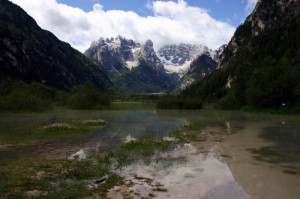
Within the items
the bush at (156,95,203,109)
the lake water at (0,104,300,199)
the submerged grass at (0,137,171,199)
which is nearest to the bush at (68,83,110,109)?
the bush at (156,95,203,109)

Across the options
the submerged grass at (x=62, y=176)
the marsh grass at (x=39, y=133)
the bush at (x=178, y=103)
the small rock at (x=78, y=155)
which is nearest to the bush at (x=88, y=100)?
the bush at (x=178, y=103)

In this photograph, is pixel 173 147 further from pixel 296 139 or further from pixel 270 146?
pixel 296 139

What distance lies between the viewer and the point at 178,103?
17675 centimetres

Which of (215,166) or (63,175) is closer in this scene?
(63,175)

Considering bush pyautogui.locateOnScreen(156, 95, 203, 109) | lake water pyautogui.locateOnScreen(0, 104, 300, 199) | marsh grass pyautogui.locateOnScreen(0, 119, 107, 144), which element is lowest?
lake water pyautogui.locateOnScreen(0, 104, 300, 199)

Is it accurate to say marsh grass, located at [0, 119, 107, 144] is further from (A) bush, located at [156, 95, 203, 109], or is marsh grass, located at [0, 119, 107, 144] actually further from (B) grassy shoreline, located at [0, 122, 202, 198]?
(A) bush, located at [156, 95, 203, 109]

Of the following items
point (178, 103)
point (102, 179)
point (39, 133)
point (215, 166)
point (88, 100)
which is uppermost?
point (88, 100)

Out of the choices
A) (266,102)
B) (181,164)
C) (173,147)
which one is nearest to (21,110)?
(266,102)

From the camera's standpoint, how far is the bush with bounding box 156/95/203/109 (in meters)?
176

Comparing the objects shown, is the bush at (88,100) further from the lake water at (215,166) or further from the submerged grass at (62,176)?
the submerged grass at (62,176)

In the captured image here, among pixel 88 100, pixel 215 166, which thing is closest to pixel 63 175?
pixel 215 166

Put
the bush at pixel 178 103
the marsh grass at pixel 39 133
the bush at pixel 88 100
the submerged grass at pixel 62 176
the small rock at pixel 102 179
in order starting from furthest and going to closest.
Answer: the bush at pixel 178 103, the bush at pixel 88 100, the marsh grass at pixel 39 133, the small rock at pixel 102 179, the submerged grass at pixel 62 176

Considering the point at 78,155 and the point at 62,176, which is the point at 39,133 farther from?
the point at 62,176

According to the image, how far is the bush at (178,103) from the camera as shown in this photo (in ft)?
577
